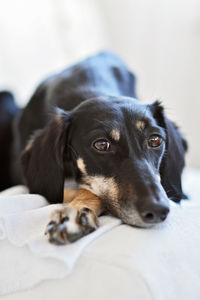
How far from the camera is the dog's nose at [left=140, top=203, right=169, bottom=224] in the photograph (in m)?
1.11

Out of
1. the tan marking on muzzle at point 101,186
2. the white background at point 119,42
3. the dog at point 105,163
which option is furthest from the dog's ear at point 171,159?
the white background at point 119,42

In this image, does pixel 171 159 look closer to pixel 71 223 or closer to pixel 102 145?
pixel 102 145

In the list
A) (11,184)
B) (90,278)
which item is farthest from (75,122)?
(11,184)

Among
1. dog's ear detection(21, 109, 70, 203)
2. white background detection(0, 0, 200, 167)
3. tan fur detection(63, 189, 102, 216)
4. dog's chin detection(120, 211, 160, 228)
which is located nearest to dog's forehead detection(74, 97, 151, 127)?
dog's ear detection(21, 109, 70, 203)

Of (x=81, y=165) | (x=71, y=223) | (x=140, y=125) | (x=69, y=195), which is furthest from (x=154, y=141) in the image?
(x=71, y=223)

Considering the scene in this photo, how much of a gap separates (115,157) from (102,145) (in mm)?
83

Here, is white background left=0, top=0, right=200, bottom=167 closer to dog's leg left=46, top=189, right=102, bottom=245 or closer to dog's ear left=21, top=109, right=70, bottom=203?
dog's ear left=21, top=109, right=70, bottom=203

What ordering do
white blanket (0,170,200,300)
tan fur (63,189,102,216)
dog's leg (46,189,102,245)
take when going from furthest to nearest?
tan fur (63,189,102,216), dog's leg (46,189,102,245), white blanket (0,170,200,300)

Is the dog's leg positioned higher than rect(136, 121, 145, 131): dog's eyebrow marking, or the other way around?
rect(136, 121, 145, 131): dog's eyebrow marking

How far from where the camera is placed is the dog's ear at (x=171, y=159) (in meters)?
1.56

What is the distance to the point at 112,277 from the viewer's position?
36.9 inches

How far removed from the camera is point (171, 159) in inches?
64.1

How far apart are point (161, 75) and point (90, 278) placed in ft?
9.54

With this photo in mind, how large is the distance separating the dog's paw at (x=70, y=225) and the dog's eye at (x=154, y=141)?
43cm
